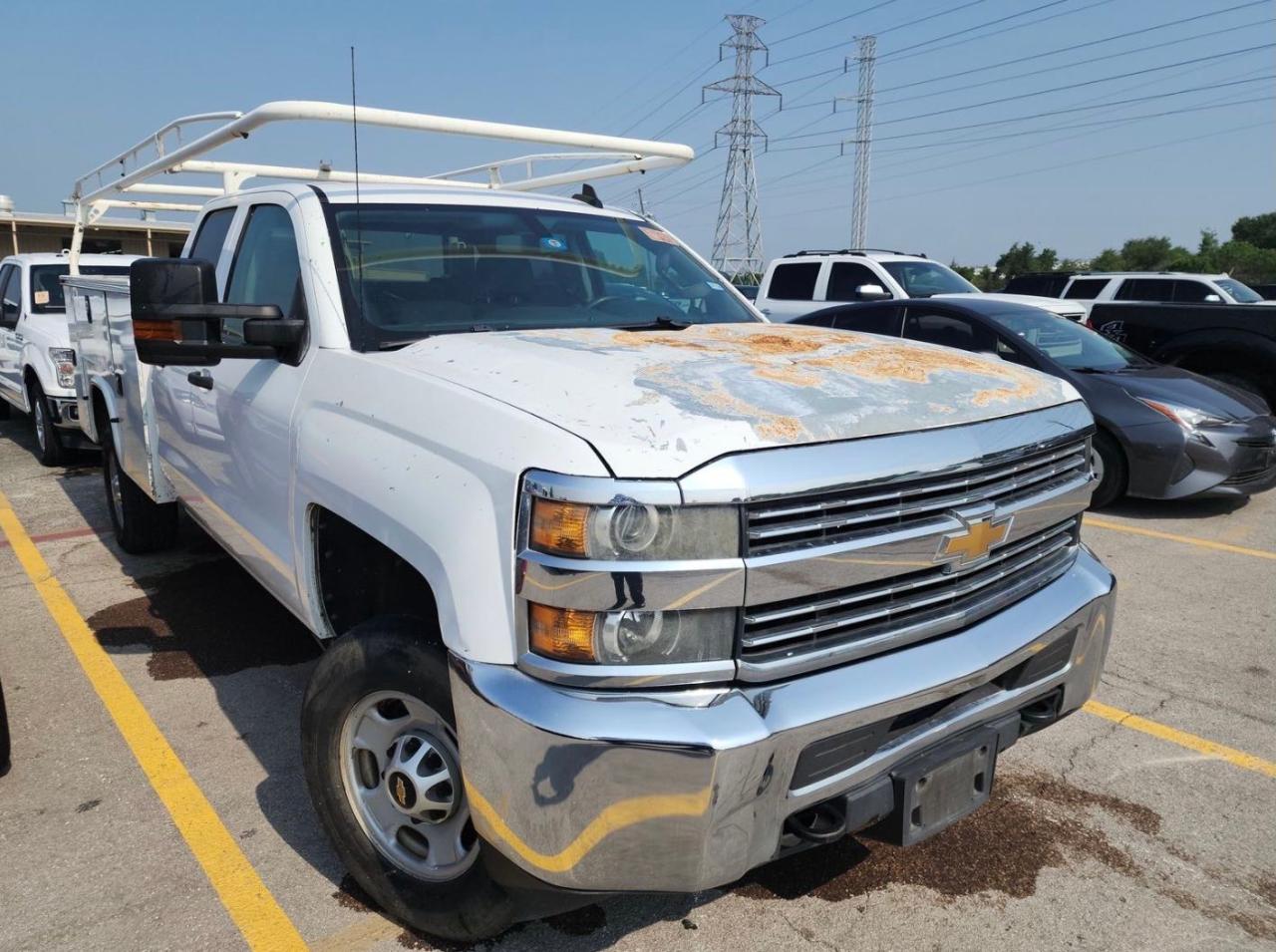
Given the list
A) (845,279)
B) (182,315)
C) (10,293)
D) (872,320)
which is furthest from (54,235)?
(182,315)

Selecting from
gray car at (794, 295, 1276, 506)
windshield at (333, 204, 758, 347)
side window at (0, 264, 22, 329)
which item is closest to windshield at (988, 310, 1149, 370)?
gray car at (794, 295, 1276, 506)

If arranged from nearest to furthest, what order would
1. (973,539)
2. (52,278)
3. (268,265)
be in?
(973,539) → (268,265) → (52,278)

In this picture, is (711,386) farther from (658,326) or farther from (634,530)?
(658,326)

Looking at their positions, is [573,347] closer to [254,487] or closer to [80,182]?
[254,487]

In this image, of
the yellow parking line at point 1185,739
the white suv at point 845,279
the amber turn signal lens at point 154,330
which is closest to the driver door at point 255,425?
the amber turn signal lens at point 154,330

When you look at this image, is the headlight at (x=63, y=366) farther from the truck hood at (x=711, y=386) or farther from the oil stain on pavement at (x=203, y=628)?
the truck hood at (x=711, y=386)

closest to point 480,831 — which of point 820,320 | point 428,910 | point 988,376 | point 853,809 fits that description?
point 428,910

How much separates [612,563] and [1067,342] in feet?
23.4

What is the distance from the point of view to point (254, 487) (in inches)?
131

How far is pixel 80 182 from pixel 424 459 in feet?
25.4

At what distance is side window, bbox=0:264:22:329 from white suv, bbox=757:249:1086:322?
27.8 feet

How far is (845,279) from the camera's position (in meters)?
13.1

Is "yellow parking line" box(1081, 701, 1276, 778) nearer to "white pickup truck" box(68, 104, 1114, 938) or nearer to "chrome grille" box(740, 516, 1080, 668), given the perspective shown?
"white pickup truck" box(68, 104, 1114, 938)

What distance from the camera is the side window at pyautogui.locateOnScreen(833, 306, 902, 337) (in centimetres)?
858
